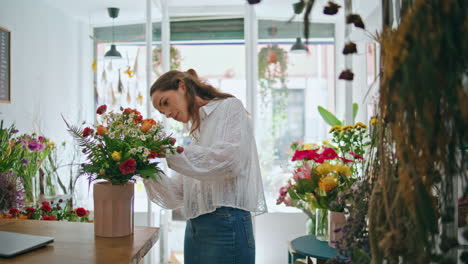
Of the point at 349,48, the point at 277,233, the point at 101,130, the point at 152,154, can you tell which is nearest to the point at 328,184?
the point at 152,154

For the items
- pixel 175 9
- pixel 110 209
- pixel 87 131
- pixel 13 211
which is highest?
pixel 175 9

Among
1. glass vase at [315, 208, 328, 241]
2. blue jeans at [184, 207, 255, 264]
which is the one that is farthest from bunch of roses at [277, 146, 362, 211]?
blue jeans at [184, 207, 255, 264]

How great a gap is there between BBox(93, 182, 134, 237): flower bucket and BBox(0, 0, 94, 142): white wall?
1.89 metres

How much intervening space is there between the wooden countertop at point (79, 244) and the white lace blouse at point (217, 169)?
0.24m

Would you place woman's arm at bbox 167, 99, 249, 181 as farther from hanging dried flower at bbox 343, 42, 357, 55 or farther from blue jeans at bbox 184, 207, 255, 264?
hanging dried flower at bbox 343, 42, 357, 55

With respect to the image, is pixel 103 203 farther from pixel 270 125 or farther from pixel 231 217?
pixel 270 125

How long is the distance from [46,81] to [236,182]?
2.34m

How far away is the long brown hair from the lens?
69.2 inches

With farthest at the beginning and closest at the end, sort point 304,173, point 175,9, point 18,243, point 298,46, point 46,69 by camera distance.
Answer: point 175,9, point 298,46, point 46,69, point 304,173, point 18,243

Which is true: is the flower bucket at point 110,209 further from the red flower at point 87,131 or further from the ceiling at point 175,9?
the ceiling at point 175,9

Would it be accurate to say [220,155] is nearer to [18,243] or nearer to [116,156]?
[116,156]

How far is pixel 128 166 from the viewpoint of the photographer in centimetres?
124

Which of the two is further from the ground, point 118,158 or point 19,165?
point 118,158

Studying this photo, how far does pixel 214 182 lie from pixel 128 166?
47 cm
